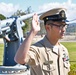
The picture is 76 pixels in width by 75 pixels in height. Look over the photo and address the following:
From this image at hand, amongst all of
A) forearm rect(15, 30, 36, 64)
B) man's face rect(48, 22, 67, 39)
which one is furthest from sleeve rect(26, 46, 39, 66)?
man's face rect(48, 22, 67, 39)

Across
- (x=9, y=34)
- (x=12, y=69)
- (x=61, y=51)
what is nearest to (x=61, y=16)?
(x=61, y=51)

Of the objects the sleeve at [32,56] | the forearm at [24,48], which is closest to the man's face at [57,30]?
the sleeve at [32,56]

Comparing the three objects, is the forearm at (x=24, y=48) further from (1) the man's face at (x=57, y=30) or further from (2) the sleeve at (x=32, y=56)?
(1) the man's face at (x=57, y=30)

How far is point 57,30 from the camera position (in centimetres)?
300

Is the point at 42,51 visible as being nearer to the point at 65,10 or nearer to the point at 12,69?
the point at 65,10

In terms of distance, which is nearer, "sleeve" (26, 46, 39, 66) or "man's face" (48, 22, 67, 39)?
"sleeve" (26, 46, 39, 66)

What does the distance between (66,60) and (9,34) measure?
211 inches

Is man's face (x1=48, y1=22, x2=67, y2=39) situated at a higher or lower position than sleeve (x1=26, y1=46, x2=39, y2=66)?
higher

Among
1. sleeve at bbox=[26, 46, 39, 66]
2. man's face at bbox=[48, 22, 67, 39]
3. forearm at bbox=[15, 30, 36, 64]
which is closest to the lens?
forearm at bbox=[15, 30, 36, 64]

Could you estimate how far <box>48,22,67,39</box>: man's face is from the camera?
9.83ft

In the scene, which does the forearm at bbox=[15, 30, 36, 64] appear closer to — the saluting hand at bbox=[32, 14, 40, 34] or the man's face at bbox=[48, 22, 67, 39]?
the saluting hand at bbox=[32, 14, 40, 34]

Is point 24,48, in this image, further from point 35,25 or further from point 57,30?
point 57,30

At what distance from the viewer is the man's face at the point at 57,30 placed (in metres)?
3.00

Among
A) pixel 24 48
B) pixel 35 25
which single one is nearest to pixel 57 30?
pixel 35 25
